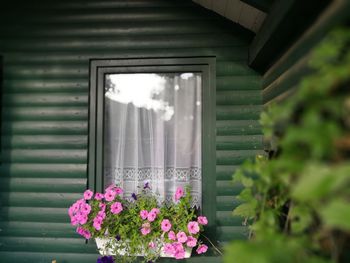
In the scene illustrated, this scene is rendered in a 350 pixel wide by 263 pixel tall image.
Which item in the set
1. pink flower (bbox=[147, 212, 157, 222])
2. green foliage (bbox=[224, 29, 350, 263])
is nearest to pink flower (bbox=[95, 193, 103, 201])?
pink flower (bbox=[147, 212, 157, 222])

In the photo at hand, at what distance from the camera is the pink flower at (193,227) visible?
225 centimetres

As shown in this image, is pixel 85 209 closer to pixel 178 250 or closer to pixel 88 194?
pixel 88 194

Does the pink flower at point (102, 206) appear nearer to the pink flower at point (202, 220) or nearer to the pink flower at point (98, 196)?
the pink flower at point (98, 196)

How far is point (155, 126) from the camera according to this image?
101 inches

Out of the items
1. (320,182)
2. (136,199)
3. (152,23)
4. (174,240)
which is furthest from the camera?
(152,23)

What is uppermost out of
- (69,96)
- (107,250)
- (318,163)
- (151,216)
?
(69,96)

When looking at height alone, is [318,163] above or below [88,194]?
above

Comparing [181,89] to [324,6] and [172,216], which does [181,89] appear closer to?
[172,216]

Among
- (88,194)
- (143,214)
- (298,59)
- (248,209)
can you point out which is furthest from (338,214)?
(88,194)

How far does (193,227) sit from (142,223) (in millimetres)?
346

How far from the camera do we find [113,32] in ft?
8.74

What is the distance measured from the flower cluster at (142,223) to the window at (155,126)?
0.17 m

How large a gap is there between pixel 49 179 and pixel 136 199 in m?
0.73

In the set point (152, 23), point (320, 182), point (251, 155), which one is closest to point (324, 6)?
point (320, 182)
